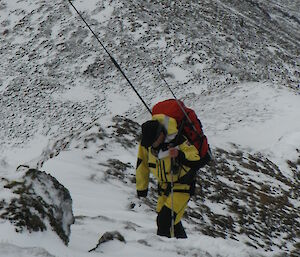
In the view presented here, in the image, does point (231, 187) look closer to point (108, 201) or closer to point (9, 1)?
point (108, 201)

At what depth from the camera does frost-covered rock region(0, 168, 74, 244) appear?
13.4ft

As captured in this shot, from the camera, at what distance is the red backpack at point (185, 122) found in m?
5.78

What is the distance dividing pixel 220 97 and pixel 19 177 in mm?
18602

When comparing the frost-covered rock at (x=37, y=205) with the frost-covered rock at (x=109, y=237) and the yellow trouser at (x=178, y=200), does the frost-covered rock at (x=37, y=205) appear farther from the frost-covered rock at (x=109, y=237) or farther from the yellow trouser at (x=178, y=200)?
the yellow trouser at (x=178, y=200)

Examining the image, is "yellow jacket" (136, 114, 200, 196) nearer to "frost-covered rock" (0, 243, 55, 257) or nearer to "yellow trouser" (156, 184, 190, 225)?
"yellow trouser" (156, 184, 190, 225)

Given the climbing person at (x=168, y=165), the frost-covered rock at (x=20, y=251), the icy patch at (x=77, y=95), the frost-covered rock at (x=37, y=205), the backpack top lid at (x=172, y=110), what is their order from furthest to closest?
the icy patch at (x=77, y=95) → the backpack top lid at (x=172, y=110) → the climbing person at (x=168, y=165) → the frost-covered rock at (x=37, y=205) → the frost-covered rock at (x=20, y=251)

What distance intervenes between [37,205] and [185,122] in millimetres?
2409

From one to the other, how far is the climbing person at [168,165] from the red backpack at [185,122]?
13cm

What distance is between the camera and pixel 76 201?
24.0 feet

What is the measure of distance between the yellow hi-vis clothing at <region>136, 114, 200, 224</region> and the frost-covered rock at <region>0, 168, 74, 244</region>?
1.47 meters

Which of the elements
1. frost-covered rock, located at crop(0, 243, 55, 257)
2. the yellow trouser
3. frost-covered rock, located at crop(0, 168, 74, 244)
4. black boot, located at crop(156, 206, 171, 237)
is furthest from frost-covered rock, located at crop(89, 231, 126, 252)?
frost-covered rock, located at crop(0, 243, 55, 257)

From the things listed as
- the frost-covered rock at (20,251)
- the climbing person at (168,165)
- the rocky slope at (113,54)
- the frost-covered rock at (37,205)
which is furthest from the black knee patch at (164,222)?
the rocky slope at (113,54)

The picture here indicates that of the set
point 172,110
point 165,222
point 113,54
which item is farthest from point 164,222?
point 113,54

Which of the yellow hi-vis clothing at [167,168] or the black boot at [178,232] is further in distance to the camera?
the black boot at [178,232]
